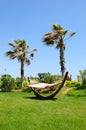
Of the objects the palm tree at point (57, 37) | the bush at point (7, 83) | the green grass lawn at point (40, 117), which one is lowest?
the green grass lawn at point (40, 117)

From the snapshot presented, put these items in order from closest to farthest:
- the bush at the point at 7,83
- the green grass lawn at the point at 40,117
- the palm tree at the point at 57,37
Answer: the green grass lawn at the point at 40,117 → the bush at the point at 7,83 → the palm tree at the point at 57,37

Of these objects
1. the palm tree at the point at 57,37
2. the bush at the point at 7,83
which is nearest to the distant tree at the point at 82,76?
the palm tree at the point at 57,37

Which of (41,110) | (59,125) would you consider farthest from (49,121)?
(41,110)

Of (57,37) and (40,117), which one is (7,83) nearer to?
(57,37)

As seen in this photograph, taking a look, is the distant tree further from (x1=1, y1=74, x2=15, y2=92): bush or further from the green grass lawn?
the green grass lawn

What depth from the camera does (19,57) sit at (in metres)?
43.3

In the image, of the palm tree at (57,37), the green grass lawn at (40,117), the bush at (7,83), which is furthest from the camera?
the palm tree at (57,37)

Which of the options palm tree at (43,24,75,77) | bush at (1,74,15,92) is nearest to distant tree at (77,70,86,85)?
palm tree at (43,24,75,77)

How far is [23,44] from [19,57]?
241cm

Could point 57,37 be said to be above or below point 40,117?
above

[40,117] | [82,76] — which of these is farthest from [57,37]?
[40,117]

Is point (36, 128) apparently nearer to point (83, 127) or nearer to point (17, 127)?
point (17, 127)

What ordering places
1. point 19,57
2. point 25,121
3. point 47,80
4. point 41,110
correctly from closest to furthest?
1. point 25,121
2. point 41,110
3. point 47,80
4. point 19,57

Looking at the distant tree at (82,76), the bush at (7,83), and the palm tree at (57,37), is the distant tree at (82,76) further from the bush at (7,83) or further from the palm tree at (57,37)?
the bush at (7,83)
